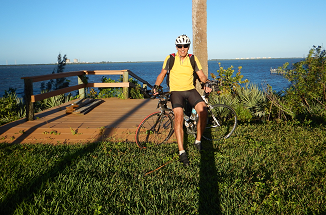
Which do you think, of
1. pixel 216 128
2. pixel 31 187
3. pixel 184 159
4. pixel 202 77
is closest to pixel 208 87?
pixel 202 77

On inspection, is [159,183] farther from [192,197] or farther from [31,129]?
[31,129]

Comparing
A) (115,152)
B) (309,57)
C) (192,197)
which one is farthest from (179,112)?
(309,57)

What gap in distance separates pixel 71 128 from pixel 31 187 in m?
2.60

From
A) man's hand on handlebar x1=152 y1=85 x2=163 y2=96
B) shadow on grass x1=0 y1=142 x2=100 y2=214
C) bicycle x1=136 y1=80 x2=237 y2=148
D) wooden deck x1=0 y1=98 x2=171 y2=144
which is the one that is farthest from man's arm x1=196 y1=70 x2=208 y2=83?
shadow on grass x1=0 y1=142 x2=100 y2=214

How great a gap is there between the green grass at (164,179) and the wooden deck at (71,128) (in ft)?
1.57

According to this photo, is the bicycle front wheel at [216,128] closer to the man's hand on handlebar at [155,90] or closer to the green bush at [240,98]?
the man's hand on handlebar at [155,90]

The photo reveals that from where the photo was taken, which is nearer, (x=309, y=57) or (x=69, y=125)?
(x=69, y=125)

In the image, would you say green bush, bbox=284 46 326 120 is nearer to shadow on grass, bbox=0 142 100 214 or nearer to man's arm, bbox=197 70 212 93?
man's arm, bbox=197 70 212 93

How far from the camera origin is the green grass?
10.2 ft

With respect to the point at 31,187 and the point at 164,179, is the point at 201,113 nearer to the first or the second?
the point at 164,179

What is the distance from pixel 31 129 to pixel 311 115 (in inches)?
292

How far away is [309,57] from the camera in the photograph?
8.20 metres

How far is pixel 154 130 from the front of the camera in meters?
5.29

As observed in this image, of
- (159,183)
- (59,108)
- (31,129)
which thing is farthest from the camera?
(59,108)
